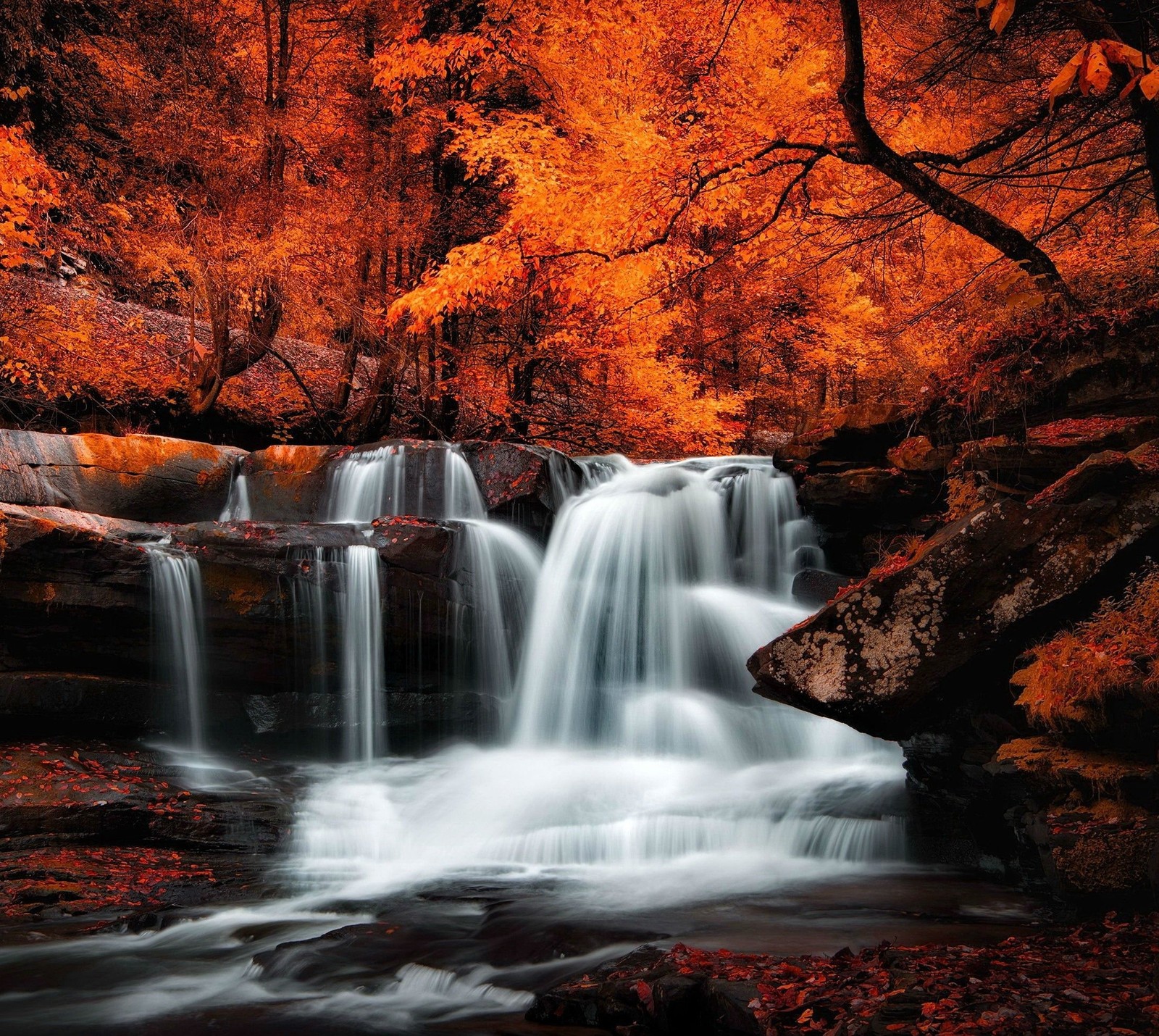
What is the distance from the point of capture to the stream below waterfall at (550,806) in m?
4.89

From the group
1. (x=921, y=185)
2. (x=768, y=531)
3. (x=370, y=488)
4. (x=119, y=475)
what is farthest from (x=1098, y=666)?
(x=119, y=475)

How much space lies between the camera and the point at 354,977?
4867 millimetres

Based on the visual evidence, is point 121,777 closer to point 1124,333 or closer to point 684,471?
point 684,471

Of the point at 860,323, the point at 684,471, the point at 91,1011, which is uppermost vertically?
the point at 860,323

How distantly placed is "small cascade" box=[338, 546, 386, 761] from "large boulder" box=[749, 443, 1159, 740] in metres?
5.05

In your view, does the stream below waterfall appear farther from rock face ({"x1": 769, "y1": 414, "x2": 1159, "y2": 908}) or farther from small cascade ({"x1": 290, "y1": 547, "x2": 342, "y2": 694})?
rock face ({"x1": 769, "y1": 414, "x2": 1159, "y2": 908})

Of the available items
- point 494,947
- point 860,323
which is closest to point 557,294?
point 494,947

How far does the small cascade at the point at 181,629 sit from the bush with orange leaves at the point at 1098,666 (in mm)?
7634

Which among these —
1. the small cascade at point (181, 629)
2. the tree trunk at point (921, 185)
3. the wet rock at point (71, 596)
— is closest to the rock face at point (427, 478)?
the small cascade at point (181, 629)

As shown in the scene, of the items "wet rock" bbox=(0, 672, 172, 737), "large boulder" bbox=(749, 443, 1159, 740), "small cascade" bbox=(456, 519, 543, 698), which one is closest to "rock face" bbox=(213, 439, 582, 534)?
"small cascade" bbox=(456, 519, 543, 698)

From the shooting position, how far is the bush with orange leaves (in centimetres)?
520

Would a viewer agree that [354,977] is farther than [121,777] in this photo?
No

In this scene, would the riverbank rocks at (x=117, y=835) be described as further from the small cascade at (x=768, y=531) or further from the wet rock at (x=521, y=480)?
the small cascade at (x=768, y=531)

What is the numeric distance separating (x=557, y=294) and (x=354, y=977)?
628 cm
